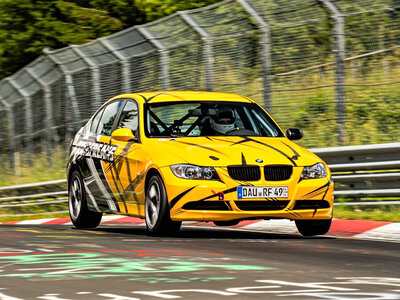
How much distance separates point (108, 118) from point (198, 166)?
2572 millimetres

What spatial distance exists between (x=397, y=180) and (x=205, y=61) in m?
4.89

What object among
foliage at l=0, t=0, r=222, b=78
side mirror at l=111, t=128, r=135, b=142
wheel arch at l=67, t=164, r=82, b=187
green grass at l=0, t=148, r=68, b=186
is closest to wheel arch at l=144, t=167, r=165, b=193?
side mirror at l=111, t=128, r=135, b=142

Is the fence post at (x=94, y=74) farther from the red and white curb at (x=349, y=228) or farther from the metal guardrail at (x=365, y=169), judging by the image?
the metal guardrail at (x=365, y=169)

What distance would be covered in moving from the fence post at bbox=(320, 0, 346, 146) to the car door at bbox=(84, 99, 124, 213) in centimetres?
326

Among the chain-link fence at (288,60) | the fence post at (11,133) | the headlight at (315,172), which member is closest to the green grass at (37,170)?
the fence post at (11,133)

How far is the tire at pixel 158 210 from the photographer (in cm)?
1018

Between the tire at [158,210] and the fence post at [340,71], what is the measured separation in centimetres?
419

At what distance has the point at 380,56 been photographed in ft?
46.0

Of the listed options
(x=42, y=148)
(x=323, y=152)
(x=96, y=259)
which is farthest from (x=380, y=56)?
(x=42, y=148)

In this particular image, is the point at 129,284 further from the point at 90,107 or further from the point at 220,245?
the point at 90,107

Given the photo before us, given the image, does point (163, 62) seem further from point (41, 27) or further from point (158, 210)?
point (41, 27)

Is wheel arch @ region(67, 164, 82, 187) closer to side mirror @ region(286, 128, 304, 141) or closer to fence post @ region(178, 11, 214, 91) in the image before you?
side mirror @ region(286, 128, 304, 141)

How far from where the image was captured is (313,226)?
1095 centimetres

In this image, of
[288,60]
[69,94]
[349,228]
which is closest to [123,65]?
[69,94]
